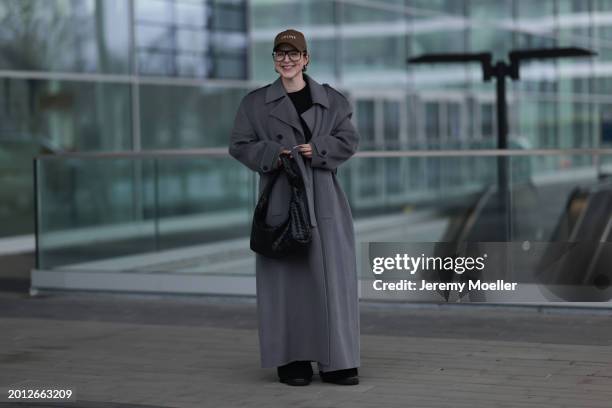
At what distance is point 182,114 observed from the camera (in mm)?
19406

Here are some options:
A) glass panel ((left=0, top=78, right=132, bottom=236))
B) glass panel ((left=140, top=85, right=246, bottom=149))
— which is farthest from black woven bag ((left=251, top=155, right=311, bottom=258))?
glass panel ((left=140, top=85, right=246, bottom=149))

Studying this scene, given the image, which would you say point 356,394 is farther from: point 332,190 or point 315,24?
point 315,24

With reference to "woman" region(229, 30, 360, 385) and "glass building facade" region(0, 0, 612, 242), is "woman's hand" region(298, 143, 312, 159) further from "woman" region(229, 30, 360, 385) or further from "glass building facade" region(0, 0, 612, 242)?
"glass building facade" region(0, 0, 612, 242)

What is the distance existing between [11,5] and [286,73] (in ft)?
36.7

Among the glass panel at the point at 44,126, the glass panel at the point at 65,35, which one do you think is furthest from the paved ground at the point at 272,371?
the glass panel at the point at 65,35

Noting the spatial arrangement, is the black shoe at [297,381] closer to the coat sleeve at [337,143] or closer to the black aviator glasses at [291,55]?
the coat sleeve at [337,143]

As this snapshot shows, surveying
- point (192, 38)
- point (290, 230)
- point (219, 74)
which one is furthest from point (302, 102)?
point (219, 74)

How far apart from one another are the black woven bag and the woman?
2.0 inches

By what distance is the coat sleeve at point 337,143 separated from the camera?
21.3 ft

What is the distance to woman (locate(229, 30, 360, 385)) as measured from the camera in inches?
257

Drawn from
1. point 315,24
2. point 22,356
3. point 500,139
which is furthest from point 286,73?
point 315,24

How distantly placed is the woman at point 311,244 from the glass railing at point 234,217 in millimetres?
3168

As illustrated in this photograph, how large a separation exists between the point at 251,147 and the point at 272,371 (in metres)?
1.34

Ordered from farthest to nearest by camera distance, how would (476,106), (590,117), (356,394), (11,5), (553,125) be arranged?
(590,117) < (553,125) < (476,106) < (11,5) < (356,394)
